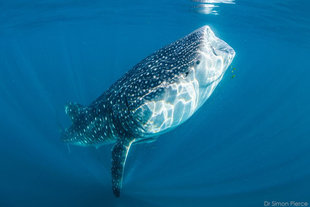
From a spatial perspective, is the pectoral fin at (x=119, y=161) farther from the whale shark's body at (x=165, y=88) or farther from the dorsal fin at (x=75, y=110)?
the dorsal fin at (x=75, y=110)

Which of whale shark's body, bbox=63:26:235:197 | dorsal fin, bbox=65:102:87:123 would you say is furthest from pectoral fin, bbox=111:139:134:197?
dorsal fin, bbox=65:102:87:123

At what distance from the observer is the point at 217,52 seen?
11.4ft

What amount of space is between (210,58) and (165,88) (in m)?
0.90

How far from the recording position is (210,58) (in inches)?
132

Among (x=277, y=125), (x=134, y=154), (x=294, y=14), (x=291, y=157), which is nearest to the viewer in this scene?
(x=134, y=154)

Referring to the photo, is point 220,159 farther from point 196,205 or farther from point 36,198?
point 36,198

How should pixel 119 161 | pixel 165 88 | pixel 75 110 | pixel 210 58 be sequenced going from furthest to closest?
pixel 75 110 < pixel 119 161 < pixel 165 88 < pixel 210 58

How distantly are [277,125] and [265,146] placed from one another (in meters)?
4.96

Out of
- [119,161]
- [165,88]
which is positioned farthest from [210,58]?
[119,161]

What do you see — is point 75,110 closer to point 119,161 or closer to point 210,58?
point 119,161

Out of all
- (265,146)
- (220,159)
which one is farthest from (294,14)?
(220,159)

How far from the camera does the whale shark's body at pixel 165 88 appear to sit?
3420mm

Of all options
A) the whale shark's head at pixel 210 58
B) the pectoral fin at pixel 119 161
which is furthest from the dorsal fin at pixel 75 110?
the whale shark's head at pixel 210 58

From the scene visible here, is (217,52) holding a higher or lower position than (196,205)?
higher
